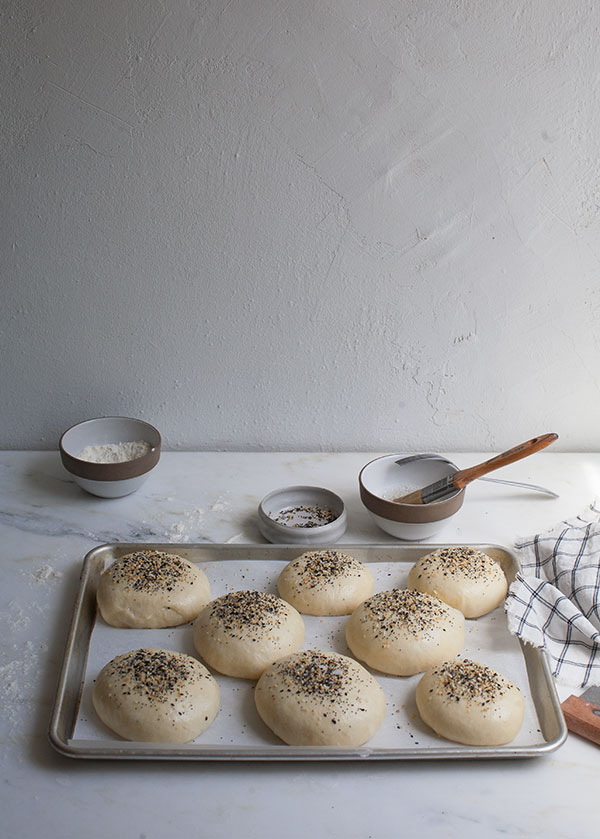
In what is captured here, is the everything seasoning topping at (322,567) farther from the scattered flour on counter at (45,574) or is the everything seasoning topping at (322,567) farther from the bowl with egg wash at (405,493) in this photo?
the scattered flour on counter at (45,574)

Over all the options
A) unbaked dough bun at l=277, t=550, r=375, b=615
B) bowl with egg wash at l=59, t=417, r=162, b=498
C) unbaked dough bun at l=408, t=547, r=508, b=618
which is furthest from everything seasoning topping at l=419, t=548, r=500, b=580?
bowl with egg wash at l=59, t=417, r=162, b=498

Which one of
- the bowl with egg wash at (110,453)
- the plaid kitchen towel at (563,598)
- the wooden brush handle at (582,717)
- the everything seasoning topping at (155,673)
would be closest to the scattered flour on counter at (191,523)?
the bowl with egg wash at (110,453)

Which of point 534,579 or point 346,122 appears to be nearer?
point 534,579

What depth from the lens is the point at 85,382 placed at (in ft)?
5.30

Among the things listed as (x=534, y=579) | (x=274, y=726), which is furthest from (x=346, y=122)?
(x=274, y=726)

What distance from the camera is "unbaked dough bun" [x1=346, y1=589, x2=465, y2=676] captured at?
1109 millimetres

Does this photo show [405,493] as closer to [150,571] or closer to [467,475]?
[467,475]

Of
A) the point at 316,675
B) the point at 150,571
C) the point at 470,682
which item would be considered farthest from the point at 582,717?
the point at 150,571

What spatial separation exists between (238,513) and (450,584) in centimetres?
46

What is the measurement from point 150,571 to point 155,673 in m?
0.22

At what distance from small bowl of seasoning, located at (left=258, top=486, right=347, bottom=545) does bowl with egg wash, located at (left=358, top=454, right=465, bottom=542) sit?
0.25 ft

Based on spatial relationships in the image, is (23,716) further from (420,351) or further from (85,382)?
(420,351)

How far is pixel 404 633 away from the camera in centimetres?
112

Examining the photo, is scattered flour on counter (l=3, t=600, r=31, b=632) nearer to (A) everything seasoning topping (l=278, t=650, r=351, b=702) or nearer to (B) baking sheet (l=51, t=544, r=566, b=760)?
(B) baking sheet (l=51, t=544, r=566, b=760)
